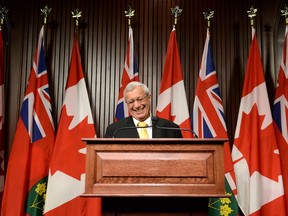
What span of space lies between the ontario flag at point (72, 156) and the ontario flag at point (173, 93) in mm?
733

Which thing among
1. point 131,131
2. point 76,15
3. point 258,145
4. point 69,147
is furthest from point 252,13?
point 69,147

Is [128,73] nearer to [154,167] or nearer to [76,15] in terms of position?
[76,15]

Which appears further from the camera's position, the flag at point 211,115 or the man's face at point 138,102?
the flag at point 211,115

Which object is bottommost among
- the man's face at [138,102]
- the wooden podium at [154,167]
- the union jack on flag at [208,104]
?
the wooden podium at [154,167]

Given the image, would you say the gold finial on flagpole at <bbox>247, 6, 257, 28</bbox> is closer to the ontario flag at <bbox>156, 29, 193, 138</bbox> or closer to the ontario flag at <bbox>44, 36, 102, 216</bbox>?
the ontario flag at <bbox>156, 29, 193, 138</bbox>

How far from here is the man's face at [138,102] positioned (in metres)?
2.63

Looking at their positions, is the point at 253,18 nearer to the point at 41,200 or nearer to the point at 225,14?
the point at 225,14

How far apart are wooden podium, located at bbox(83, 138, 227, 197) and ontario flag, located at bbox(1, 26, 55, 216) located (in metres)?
1.94

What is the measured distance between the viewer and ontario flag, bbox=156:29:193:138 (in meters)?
3.66

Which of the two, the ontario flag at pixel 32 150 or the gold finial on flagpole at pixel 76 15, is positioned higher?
the gold finial on flagpole at pixel 76 15

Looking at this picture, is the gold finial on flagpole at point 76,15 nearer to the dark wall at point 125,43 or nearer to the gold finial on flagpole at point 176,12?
the dark wall at point 125,43

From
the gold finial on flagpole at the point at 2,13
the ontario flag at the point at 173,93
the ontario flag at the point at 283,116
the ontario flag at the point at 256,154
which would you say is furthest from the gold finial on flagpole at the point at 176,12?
the gold finial on flagpole at the point at 2,13

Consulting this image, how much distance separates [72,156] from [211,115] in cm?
138

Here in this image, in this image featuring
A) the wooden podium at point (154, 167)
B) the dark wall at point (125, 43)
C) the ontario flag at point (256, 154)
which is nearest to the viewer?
the wooden podium at point (154, 167)
